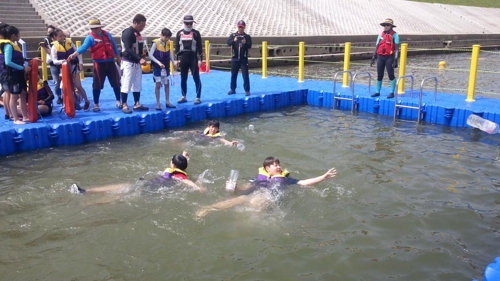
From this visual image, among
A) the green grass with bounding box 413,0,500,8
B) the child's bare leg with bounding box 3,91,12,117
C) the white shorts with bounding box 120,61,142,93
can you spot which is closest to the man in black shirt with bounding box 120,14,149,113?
the white shorts with bounding box 120,61,142,93

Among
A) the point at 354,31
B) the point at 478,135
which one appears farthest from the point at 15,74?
the point at 354,31

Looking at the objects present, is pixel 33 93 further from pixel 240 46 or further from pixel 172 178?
pixel 240 46

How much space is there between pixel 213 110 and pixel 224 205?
5.60m

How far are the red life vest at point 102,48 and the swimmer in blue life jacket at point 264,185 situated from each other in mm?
4698

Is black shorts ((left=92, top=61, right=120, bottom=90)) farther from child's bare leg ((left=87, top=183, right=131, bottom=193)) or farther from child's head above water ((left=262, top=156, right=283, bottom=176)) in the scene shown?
child's head above water ((left=262, top=156, right=283, bottom=176))

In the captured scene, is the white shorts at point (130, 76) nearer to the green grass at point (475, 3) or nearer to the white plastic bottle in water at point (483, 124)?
the white plastic bottle in water at point (483, 124)

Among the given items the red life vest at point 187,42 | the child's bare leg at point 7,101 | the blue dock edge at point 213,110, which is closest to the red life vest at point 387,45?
the blue dock edge at point 213,110

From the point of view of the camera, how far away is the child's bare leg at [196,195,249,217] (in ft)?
20.6

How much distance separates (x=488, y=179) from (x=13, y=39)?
8702 mm

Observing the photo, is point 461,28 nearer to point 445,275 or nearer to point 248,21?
point 248,21

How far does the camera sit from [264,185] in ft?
22.4

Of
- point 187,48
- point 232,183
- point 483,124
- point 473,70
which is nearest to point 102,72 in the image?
point 187,48

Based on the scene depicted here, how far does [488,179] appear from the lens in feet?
24.7

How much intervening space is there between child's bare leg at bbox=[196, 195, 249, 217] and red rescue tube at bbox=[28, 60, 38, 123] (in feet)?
16.6
